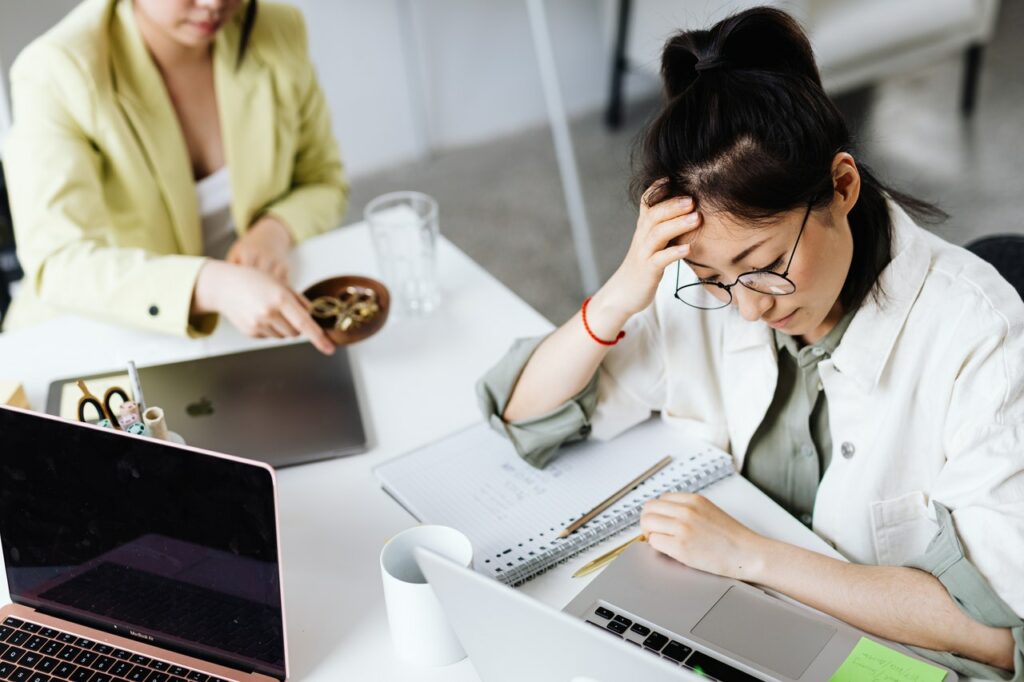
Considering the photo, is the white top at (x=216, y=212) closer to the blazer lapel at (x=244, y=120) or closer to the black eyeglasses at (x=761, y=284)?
the blazer lapel at (x=244, y=120)

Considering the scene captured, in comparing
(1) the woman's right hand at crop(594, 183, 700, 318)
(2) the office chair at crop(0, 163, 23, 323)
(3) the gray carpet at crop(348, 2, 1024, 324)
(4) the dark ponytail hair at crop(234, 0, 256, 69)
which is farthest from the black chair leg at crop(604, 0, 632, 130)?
(1) the woman's right hand at crop(594, 183, 700, 318)

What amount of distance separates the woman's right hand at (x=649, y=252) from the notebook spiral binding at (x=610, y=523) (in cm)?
19

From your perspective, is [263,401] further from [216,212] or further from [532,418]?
[216,212]

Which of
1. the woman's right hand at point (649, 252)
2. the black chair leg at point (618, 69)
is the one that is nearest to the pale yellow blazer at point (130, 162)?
the woman's right hand at point (649, 252)

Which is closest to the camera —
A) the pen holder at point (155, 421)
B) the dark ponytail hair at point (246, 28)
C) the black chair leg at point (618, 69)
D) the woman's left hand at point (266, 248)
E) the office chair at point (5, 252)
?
the pen holder at point (155, 421)

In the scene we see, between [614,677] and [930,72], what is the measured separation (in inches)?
141

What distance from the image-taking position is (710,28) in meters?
1.02

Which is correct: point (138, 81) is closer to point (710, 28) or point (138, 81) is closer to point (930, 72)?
point (710, 28)

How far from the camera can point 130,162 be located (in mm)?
1617

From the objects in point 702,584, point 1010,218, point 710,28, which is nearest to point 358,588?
point 702,584

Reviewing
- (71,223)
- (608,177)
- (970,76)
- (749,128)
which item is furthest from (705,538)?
(970,76)

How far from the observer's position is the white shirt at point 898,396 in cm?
94

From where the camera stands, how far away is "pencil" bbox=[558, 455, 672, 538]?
1.07 metres

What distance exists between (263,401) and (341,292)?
227mm
